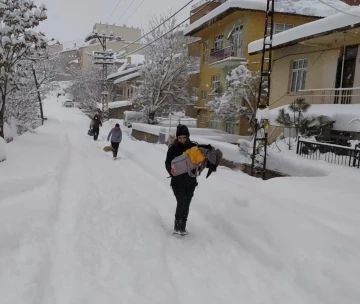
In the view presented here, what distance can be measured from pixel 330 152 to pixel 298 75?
9.18m

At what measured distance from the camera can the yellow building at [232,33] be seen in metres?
22.7

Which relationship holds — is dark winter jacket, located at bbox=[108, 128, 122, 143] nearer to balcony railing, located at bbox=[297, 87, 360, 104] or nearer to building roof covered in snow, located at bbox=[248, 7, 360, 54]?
balcony railing, located at bbox=[297, 87, 360, 104]

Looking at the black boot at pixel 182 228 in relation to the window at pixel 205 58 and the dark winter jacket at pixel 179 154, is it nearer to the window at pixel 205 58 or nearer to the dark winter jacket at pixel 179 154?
the dark winter jacket at pixel 179 154

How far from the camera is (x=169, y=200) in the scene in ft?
24.2

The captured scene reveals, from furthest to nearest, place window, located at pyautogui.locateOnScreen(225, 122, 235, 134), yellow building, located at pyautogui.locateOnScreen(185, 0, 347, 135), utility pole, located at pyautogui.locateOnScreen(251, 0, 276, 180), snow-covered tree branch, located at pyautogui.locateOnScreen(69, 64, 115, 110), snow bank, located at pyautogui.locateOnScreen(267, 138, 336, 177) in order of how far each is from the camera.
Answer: snow-covered tree branch, located at pyautogui.locateOnScreen(69, 64, 115, 110)
window, located at pyautogui.locateOnScreen(225, 122, 235, 134)
yellow building, located at pyautogui.locateOnScreen(185, 0, 347, 135)
utility pole, located at pyautogui.locateOnScreen(251, 0, 276, 180)
snow bank, located at pyautogui.locateOnScreen(267, 138, 336, 177)

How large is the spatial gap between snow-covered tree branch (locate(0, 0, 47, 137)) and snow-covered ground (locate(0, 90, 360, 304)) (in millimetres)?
7187

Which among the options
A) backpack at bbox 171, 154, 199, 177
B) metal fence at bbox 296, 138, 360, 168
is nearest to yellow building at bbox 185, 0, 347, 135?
metal fence at bbox 296, 138, 360, 168

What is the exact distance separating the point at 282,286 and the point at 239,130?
68.5ft

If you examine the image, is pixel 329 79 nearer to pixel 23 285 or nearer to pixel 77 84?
pixel 23 285

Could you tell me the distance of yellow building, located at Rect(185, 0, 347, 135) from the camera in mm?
22747

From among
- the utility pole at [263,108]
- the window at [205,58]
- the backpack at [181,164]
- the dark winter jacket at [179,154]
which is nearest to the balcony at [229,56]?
the window at [205,58]

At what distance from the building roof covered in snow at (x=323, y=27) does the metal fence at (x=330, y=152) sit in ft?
16.6

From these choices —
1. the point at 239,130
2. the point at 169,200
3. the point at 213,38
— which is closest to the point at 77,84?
the point at 213,38

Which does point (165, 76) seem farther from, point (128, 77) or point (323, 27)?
point (323, 27)
